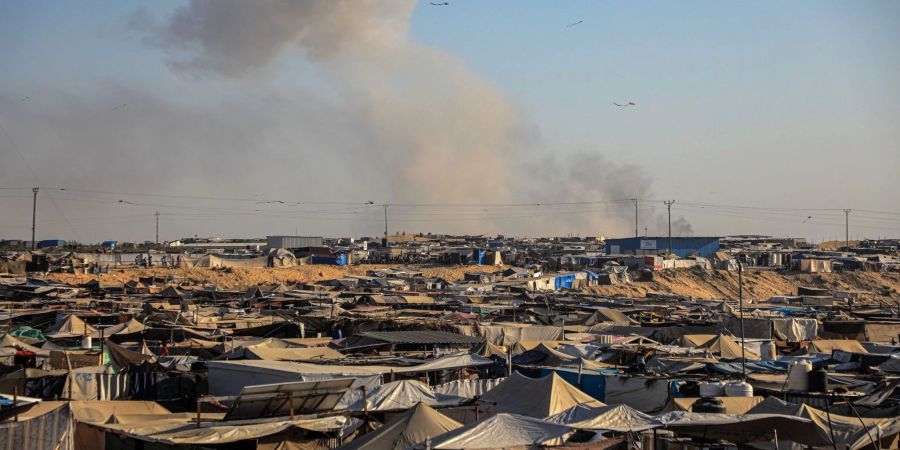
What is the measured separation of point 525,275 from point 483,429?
5429cm

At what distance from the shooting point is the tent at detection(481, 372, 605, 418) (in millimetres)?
15117

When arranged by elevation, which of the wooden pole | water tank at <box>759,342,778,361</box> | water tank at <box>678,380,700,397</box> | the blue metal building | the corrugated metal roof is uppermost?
the blue metal building

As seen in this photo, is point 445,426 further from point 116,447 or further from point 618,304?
point 618,304

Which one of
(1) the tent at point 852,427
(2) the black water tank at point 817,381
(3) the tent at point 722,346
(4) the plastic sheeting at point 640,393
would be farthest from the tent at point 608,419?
(3) the tent at point 722,346

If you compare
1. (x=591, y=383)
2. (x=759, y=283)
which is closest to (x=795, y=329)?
(x=591, y=383)

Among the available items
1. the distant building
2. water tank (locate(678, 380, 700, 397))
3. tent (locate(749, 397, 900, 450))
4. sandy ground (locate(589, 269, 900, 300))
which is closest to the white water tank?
water tank (locate(678, 380, 700, 397))

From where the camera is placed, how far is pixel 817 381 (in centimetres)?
1706

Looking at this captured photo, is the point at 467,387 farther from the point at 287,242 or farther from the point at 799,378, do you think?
the point at 287,242

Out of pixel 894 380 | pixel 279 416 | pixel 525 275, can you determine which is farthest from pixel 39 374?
pixel 525 275

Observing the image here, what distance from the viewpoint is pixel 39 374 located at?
→ 1811cm

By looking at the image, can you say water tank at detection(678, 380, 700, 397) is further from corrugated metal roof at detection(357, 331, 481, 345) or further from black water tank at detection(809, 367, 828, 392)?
corrugated metal roof at detection(357, 331, 481, 345)

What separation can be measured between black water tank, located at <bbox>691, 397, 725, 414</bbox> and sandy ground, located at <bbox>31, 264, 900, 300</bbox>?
148 feet

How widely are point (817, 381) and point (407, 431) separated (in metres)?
8.18

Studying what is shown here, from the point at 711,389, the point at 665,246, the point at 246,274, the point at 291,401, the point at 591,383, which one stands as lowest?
the point at 591,383
